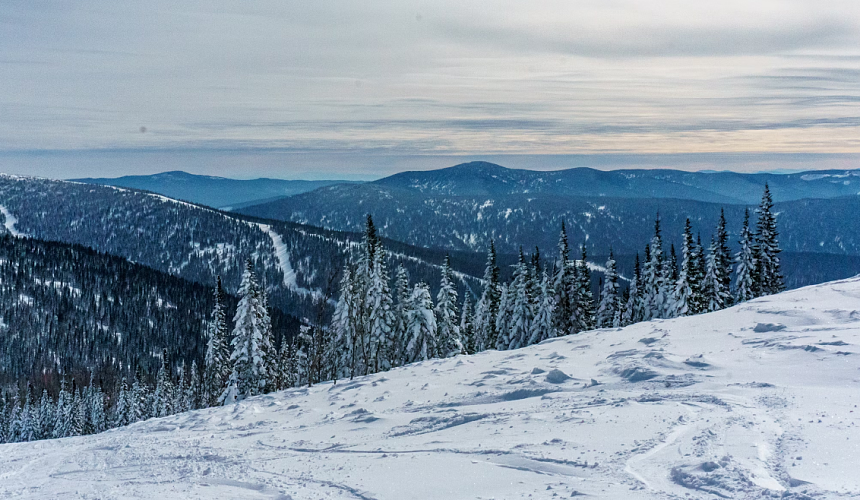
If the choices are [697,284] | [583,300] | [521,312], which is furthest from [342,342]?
[697,284]

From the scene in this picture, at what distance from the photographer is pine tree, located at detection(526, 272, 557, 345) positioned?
43.2m

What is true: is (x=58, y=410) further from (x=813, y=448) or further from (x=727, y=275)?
(x=813, y=448)

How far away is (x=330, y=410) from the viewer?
56.6ft

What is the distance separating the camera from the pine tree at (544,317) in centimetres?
4316

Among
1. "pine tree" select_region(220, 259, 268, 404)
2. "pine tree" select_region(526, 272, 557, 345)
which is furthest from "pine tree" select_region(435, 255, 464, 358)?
"pine tree" select_region(220, 259, 268, 404)

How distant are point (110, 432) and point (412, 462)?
14479 millimetres

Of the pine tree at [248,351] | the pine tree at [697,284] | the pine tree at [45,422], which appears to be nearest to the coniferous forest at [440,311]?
the pine tree at [248,351]

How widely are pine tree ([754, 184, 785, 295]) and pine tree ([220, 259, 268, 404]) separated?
135 ft

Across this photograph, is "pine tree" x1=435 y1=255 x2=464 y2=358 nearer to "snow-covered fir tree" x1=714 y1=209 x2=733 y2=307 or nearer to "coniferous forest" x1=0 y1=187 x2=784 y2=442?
"coniferous forest" x1=0 y1=187 x2=784 y2=442

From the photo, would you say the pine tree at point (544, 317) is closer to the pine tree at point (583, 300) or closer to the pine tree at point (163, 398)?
the pine tree at point (583, 300)

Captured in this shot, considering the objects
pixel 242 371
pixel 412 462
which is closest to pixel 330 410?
pixel 412 462

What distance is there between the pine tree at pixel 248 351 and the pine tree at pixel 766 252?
135ft

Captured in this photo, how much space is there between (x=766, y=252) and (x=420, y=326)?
31.2 meters

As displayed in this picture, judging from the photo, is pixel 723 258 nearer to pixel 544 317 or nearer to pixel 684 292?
pixel 684 292
